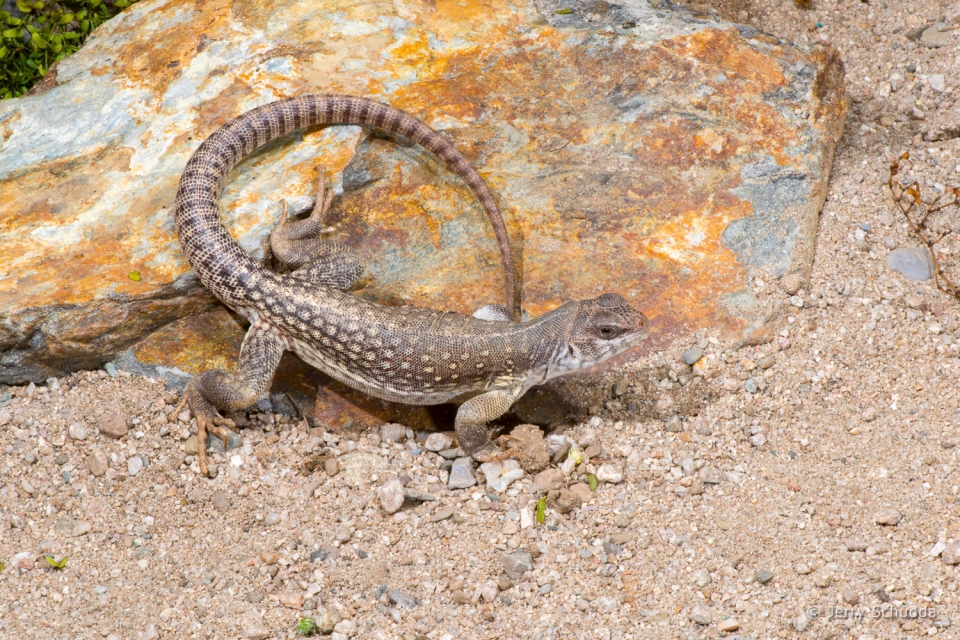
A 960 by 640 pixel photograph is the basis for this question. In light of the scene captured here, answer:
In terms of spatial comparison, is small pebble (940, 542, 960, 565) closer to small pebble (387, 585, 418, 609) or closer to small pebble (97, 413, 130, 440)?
small pebble (387, 585, 418, 609)

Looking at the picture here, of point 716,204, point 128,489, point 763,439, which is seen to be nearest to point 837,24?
point 716,204

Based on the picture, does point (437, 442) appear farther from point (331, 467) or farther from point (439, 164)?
point (439, 164)

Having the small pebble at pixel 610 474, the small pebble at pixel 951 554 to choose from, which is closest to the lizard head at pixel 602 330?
the small pebble at pixel 610 474

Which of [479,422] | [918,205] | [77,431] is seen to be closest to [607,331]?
[479,422]

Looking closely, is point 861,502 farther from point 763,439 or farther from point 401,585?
point 401,585

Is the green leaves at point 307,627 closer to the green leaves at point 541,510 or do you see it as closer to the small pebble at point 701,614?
the green leaves at point 541,510

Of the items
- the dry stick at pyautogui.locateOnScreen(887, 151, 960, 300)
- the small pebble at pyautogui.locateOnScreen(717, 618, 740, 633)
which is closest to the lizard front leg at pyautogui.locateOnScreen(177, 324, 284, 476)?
the small pebble at pyautogui.locateOnScreen(717, 618, 740, 633)

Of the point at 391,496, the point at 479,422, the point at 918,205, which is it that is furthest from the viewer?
the point at 918,205
